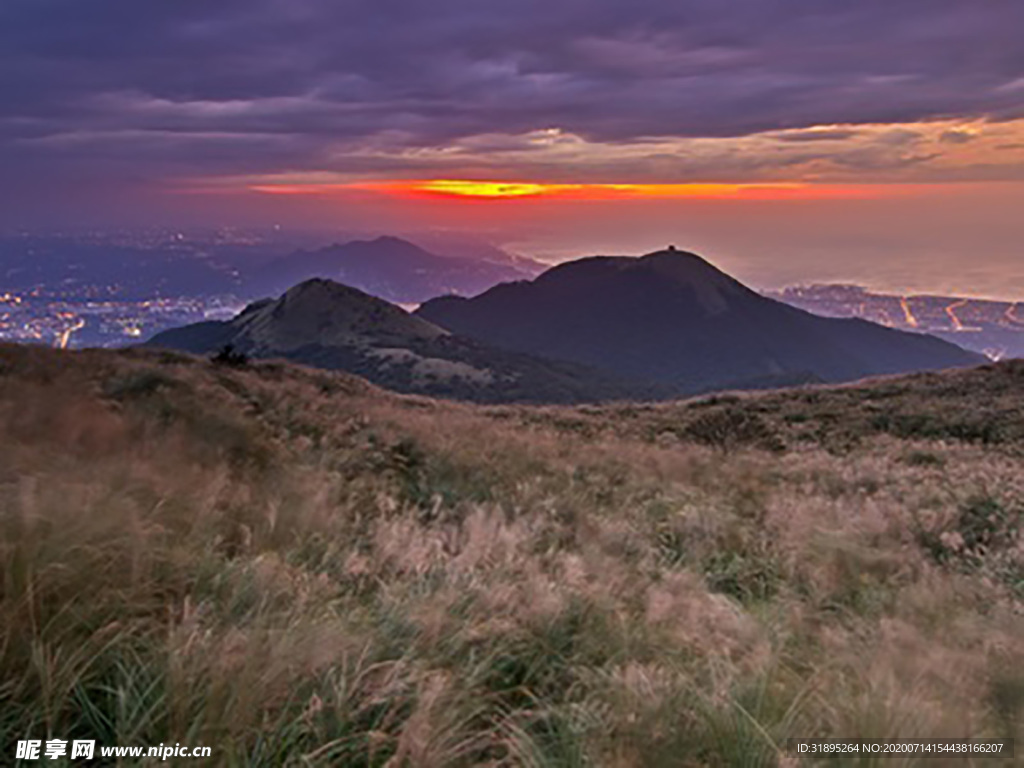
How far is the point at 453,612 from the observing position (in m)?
3.97

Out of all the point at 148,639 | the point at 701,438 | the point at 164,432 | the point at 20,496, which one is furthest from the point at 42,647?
the point at 701,438

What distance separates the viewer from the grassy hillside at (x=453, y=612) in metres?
2.84

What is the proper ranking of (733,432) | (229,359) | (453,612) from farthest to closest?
(229,359), (733,432), (453,612)

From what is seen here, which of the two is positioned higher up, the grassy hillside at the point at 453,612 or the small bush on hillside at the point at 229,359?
the grassy hillside at the point at 453,612

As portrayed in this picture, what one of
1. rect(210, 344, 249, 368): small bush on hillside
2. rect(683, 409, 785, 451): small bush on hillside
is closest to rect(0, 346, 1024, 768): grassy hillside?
rect(683, 409, 785, 451): small bush on hillside

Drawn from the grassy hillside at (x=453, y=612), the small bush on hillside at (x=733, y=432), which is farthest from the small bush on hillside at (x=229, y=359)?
the grassy hillside at (x=453, y=612)

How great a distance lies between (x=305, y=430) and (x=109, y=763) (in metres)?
9.14

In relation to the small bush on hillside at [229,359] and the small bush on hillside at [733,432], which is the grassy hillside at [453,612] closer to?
the small bush on hillside at [733,432]

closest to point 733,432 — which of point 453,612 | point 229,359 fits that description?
point 229,359

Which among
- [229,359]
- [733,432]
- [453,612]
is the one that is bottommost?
[733,432]

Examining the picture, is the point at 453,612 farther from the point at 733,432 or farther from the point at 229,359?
the point at 229,359

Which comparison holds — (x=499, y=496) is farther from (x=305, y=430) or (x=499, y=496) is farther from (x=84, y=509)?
(x=84, y=509)

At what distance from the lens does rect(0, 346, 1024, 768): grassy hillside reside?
2840 millimetres

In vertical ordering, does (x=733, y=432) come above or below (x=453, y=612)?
below
